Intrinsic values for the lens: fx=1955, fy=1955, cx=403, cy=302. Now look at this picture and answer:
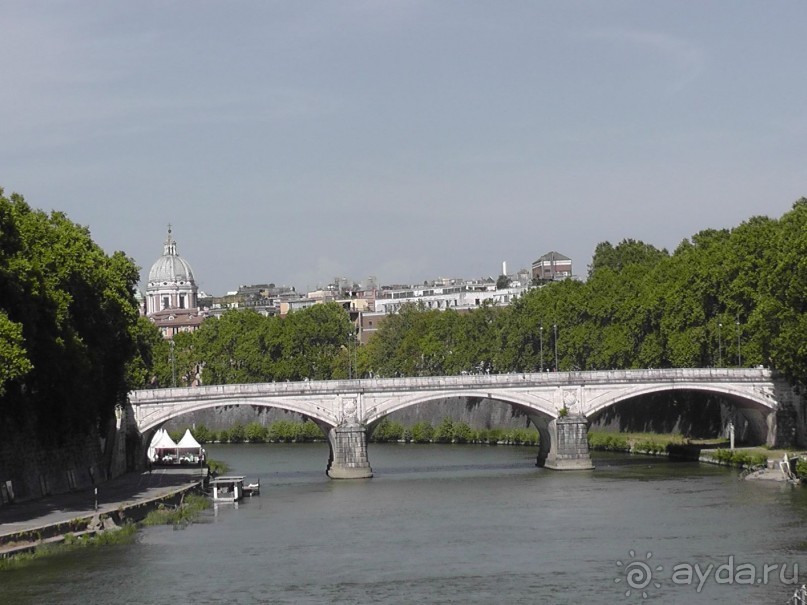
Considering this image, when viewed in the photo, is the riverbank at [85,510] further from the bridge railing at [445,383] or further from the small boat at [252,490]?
the bridge railing at [445,383]

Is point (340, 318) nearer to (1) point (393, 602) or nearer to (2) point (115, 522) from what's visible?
(2) point (115, 522)

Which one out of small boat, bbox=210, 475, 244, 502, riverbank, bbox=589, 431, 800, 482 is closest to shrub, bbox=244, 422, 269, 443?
riverbank, bbox=589, 431, 800, 482

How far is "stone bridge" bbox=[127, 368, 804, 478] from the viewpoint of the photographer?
85.6 m

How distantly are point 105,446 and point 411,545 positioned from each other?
2609 cm

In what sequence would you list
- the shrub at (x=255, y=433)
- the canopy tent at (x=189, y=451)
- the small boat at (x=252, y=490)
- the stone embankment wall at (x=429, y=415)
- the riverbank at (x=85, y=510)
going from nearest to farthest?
the riverbank at (x=85, y=510) < the small boat at (x=252, y=490) < the canopy tent at (x=189, y=451) < the stone embankment wall at (x=429, y=415) < the shrub at (x=255, y=433)

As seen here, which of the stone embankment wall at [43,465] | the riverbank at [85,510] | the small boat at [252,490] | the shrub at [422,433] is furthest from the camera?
the shrub at [422,433]

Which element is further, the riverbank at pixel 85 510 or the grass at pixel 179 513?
the grass at pixel 179 513

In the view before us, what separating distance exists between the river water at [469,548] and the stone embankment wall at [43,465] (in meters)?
5.82

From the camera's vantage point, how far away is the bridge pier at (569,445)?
84.7 m

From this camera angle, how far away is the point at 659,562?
52562 mm

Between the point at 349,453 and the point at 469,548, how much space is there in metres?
28.3

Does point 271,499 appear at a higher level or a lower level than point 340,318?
lower

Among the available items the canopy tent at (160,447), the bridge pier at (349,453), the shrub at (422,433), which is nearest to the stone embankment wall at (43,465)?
the bridge pier at (349,453)

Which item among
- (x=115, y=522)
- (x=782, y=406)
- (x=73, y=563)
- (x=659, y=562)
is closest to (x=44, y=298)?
(x=115, y=522)
